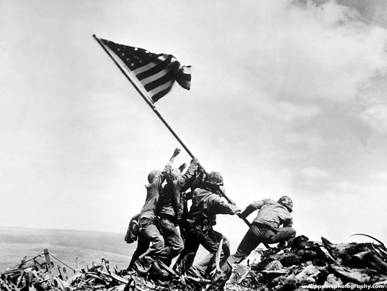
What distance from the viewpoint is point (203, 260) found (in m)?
8.52

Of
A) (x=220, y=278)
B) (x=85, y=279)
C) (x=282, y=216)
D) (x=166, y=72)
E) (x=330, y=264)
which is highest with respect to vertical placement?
(x=166, y=72)

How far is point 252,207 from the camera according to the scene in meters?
9.64

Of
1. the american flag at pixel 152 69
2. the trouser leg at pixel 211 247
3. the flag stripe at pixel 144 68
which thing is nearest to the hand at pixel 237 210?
the trouser leg at pixel 211 247

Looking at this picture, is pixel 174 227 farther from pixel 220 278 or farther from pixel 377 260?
pixel 377 260

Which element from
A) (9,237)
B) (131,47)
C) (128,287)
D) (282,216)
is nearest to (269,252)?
(282,216)

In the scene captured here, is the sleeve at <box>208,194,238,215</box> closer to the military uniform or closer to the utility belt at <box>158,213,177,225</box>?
the utility belt at <box>158,213,177,225</box>

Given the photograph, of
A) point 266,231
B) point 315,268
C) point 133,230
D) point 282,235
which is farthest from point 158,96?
point 315,268

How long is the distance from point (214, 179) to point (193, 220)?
3.44 ft

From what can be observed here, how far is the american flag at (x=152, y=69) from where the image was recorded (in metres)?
8.45

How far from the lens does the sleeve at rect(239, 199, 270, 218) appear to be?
9.51 metres

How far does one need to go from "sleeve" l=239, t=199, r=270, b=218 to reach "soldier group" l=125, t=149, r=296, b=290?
3.2 inches

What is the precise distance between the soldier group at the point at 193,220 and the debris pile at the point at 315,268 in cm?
87

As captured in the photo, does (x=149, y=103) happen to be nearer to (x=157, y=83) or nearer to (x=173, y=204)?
(x=157, y=83)

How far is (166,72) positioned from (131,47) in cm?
88
